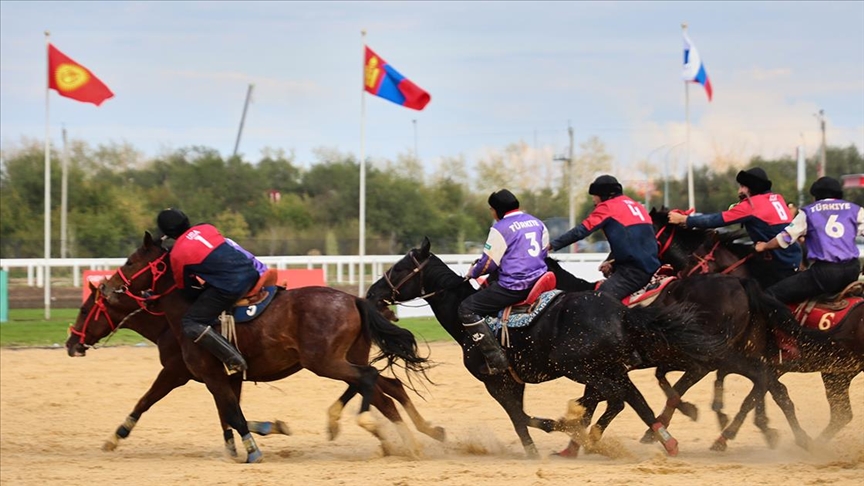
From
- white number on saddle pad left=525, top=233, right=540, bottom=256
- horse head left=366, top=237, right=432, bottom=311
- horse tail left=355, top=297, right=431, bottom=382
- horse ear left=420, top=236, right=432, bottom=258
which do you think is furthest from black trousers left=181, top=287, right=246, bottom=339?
white number on saddle pad left=525, top=233, right=540, bottom=256

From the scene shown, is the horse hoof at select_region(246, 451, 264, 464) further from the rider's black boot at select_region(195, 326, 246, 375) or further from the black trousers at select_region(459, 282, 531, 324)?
the black trousers at select_region(459, 282, 531, 324)

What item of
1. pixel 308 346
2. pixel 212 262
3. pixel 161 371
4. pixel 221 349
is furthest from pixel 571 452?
pixel 161 371

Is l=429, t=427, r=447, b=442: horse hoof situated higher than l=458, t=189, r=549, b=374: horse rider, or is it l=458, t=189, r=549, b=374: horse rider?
l=458, t=189, r=549, b=374: horse rider

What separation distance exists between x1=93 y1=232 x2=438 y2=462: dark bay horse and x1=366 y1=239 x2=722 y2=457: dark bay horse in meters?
0.84

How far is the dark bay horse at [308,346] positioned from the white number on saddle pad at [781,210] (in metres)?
3.66

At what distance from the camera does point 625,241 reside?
9.67m

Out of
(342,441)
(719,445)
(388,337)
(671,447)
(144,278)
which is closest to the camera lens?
(671,447)

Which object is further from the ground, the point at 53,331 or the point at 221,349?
the point at 221,349

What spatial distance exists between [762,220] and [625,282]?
1615 millimetres

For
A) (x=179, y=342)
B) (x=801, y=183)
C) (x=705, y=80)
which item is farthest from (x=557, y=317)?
(x=801, y=183)

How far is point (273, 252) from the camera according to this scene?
37.2 metres

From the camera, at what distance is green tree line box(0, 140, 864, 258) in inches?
1545

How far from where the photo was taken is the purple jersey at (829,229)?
9445 millimetres

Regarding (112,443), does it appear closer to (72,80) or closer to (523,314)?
(523,314)
